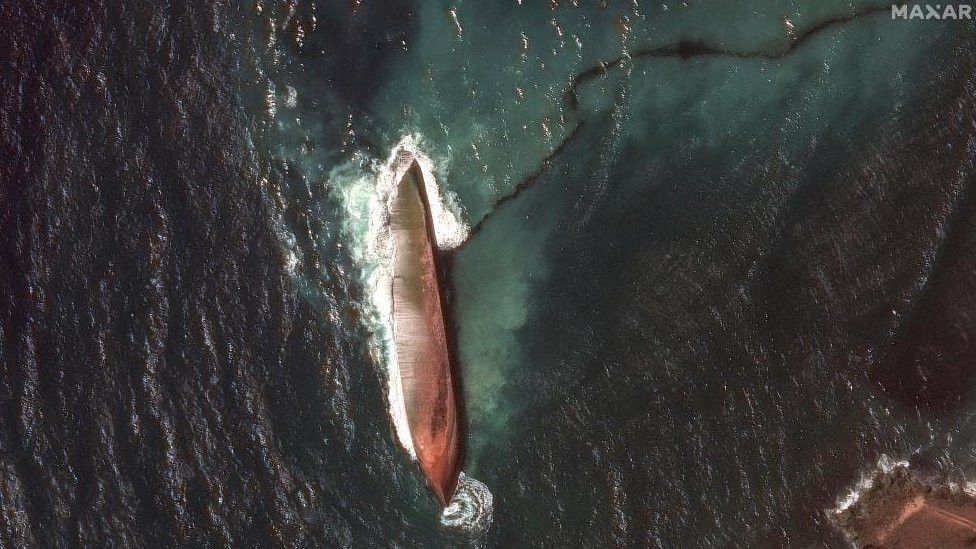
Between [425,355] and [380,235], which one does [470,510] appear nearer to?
[425,355]

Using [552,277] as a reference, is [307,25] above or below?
above

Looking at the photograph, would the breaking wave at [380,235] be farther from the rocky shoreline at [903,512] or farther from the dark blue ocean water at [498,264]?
the rocky shoreline at [903,512]

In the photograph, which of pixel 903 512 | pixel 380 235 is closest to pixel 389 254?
pixel 380 235

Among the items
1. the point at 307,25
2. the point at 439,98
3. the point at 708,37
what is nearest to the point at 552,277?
the point at 439,98

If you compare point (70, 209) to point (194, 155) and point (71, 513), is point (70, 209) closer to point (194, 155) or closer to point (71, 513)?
point (194, 155)

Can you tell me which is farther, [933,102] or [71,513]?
[933,102]

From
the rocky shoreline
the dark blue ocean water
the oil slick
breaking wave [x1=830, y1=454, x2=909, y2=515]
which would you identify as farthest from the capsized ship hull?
the rocky shoreline

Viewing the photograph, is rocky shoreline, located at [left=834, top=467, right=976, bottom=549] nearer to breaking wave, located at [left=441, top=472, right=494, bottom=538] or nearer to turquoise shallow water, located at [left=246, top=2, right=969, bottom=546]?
turquoise shallow water, located at [left=246, top=2, right=969, bottom=546]
